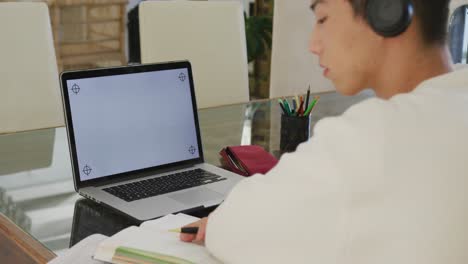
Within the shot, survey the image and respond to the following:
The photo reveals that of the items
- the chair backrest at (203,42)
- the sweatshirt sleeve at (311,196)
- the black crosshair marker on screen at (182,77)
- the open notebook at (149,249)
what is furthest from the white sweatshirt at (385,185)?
the chair backrest at (203,42)

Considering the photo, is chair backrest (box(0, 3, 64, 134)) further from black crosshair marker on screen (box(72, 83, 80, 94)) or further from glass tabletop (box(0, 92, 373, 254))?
black crosshair marker on screen (box(72, 83, 80, 94))

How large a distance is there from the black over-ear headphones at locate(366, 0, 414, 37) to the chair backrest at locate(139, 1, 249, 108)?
1.54 m

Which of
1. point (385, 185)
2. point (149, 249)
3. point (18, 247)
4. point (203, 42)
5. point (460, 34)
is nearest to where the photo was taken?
point (385, 185)

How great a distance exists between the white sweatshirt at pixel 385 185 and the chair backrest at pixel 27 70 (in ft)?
4.98

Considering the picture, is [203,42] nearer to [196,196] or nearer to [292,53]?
[292,53]

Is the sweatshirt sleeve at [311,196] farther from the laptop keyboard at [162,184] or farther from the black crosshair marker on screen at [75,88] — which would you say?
the black crosshair marker on screen at [75,88]

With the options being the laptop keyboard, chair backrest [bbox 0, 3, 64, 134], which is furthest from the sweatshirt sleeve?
chair backrest [bbox 0, 3, 64, 134]

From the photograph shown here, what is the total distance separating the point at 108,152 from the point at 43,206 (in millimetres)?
186

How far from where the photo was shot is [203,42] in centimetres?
250

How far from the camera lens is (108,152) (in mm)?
1543

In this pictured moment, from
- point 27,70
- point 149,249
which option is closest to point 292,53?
point 27,70

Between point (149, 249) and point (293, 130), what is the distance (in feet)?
2.53

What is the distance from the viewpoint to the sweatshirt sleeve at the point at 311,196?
2.55ft

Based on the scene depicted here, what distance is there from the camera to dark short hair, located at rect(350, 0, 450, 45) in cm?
89
